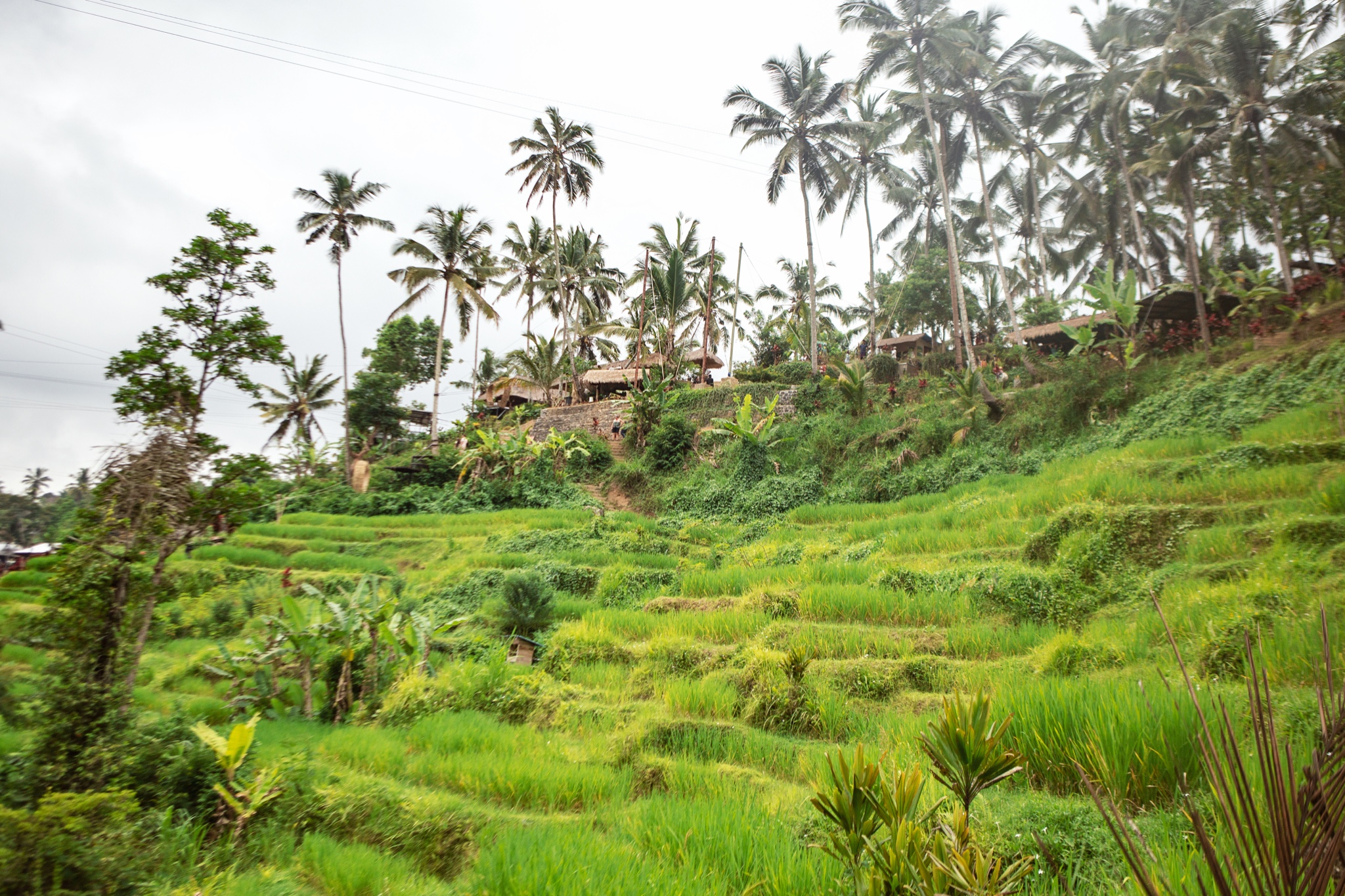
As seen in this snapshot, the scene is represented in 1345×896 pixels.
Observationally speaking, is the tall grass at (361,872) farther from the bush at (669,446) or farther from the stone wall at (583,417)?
the stone wall at (583,417)

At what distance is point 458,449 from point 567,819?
21.9m

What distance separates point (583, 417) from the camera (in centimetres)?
2673

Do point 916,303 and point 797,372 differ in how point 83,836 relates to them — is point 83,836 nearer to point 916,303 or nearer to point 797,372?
point 797,372

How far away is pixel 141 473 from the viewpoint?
5352 millimetres

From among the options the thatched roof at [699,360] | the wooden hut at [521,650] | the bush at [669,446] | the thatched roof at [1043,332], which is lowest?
the wooden hut at [521,650]

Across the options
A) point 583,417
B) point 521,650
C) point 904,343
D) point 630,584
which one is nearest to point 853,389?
point 630,584

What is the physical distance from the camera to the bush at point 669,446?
70.8ft

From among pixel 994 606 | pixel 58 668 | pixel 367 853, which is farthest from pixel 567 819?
pixel 994 606

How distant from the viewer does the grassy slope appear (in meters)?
3.74

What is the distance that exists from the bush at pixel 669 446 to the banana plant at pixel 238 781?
16982mm

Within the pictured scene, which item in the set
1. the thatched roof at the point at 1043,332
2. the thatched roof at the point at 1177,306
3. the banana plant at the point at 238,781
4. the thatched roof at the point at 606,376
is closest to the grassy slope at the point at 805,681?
the banana plant at the point at 238,781

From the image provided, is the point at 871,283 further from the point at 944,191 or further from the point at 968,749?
the point at 968,749

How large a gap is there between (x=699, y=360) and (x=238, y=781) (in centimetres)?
2984

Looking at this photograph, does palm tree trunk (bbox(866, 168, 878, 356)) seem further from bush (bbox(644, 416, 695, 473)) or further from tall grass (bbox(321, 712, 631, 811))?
tall grass (bbox(321, 712, 631, 811))
